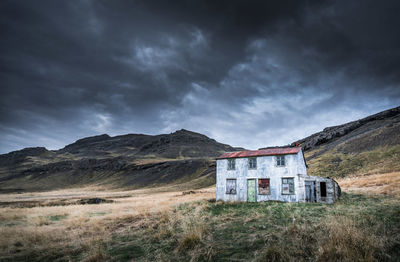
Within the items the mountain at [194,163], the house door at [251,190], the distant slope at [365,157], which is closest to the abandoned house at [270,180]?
the house door at [251,190]

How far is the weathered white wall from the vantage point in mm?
22453

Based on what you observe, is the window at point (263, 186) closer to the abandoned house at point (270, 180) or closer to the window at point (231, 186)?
the abandoned house at point (270, 180)

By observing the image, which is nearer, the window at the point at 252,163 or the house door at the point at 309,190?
the house door at the point at 309,190

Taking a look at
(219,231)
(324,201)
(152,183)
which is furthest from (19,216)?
(152,183)

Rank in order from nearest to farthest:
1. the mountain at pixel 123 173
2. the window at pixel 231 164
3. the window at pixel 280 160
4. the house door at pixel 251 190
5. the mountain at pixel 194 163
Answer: the window at pixel 280 160, the house door at pixel 251 190, the window at pixel 231 164, the mountain at pixel 194 163, the mountain at pixel 123 173

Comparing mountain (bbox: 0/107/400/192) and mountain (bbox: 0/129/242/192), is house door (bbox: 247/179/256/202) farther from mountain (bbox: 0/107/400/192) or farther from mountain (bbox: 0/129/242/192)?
mountain (bbox: 0/129/242/192)

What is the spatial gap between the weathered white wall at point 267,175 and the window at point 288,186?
0.29 metres

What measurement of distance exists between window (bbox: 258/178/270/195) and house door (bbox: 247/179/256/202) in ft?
1.82

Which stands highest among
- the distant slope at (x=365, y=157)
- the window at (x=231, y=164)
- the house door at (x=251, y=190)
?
the distant slope at (x=365, y=157)

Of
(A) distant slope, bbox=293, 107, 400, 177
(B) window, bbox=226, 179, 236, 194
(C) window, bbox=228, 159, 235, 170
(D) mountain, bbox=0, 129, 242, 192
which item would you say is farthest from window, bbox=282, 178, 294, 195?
(D) mountain, bbox=0, 129, 242, 192

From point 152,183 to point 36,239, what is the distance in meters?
74.9

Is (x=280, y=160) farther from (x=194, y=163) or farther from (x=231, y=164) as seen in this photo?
(x=194, y=163)

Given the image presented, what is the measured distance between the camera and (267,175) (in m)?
23.8

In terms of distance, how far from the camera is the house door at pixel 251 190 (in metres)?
24.1
